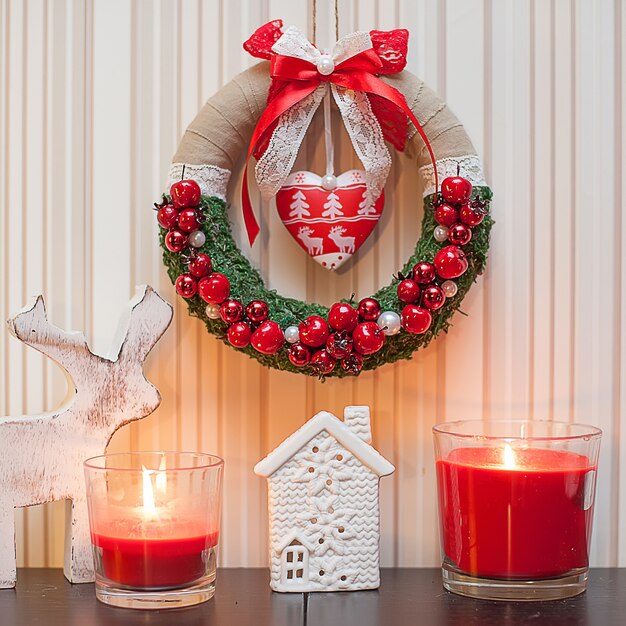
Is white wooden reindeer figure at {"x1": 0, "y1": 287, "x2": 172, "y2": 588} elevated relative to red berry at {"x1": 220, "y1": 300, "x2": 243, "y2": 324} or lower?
lower

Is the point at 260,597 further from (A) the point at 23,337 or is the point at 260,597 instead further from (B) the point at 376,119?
(B) the point at 376,119

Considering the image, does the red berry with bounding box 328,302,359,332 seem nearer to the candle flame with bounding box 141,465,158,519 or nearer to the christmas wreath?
the christmas wreath

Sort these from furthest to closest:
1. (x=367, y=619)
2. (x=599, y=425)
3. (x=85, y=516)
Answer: (x=599, y=425) → (x=85, y=516) → (x=367, y=619)

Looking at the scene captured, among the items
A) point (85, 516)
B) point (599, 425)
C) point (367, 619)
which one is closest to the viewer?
point (367, 619)

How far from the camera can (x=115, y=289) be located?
117 cm

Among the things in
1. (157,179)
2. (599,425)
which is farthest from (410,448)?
(157,179)

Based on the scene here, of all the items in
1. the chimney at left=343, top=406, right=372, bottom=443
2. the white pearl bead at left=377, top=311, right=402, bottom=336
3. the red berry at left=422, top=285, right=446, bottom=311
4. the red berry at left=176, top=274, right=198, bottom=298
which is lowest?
the chimney at left=343, top=406, right=372, bottom=443

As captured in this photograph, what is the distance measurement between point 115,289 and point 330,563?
1.52 ft

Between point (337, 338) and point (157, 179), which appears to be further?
point (157, 179)

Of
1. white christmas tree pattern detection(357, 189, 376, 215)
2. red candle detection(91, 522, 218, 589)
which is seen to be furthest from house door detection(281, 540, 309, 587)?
white christmas tree pattern detection(357, 189, 376, 215)

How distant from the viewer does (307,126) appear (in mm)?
1100

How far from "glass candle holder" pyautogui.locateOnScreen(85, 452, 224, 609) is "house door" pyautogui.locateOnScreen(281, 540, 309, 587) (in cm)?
9

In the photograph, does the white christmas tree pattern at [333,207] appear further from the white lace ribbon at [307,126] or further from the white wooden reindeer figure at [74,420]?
the white wooden reindeer figure at [74,420]

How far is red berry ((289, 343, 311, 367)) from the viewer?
102cm
